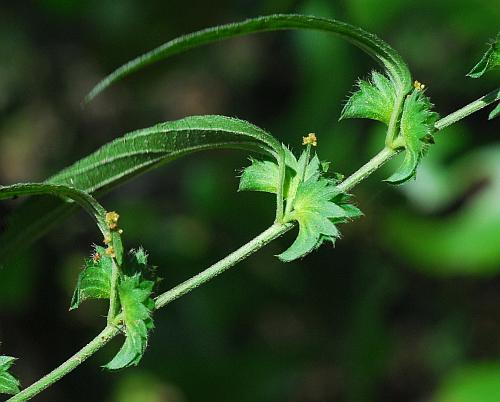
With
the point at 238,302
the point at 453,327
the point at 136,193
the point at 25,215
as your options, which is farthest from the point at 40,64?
the point at 25,215

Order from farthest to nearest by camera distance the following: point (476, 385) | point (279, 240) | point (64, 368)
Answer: point (279, 240), point (476, 385), point (64, 368)

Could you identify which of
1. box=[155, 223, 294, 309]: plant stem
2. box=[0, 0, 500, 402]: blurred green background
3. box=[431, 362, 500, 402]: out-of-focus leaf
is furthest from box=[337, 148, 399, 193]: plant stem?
box=[431, 362, 500, 402]: out-of-focus leaf

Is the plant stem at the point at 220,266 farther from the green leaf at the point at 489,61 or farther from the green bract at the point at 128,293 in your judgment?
the green leaf at the point at 489,61

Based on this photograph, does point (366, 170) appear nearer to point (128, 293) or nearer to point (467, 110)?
point (467, 110)

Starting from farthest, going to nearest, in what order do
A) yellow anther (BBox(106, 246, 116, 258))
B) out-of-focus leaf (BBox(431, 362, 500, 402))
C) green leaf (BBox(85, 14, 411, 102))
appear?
out-of-focus leaf (BBox(431, 362, 500, 402))
yellow anther (BBox(106, 246, 116, 258))
green leaf (BBox(85, 14, 411, 102))

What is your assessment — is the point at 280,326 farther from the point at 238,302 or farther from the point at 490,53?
the point at 490,53

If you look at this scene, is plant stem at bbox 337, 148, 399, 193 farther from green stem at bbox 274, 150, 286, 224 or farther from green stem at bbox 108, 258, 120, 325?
green stem at bbox 108, 258, 120, 325

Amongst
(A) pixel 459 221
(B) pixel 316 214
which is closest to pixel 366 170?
(B) pixel 316 214
